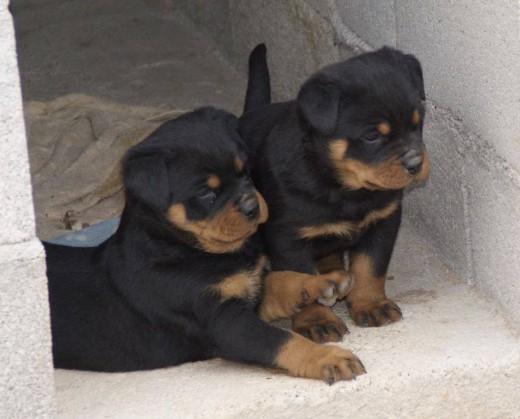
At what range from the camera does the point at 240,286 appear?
3422 mm

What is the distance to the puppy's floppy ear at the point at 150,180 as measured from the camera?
327 cm

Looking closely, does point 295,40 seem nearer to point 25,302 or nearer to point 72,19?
point 72,19

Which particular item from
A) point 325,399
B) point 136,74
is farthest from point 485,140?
point 136,74

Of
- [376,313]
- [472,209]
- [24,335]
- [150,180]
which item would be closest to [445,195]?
[472,209]

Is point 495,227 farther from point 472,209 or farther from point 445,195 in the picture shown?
point 445,195

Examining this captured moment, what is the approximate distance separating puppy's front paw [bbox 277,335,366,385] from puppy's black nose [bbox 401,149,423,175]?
0.52 metres

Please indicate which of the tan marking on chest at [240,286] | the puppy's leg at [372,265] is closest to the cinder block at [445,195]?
the puppy's leg at [372,265]

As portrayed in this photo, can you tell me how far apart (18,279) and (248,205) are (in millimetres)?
680

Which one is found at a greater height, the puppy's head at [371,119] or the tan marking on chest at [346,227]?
the puppy's head at [371,119]

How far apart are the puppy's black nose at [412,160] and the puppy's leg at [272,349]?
0.53 metres

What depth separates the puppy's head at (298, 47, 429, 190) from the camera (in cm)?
333

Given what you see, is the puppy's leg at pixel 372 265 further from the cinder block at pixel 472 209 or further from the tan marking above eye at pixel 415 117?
the tan marking above eye at pixel 415 117

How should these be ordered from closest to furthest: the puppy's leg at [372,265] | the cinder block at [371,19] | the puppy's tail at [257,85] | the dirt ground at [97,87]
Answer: the puppy's leg at [372,265] → the cinder block at [371,19] → the puppy's tail at [257,85] → the dirt ground at [97,87]

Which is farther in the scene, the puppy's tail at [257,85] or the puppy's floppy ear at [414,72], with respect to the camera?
the puppy's tail at [257,85]
